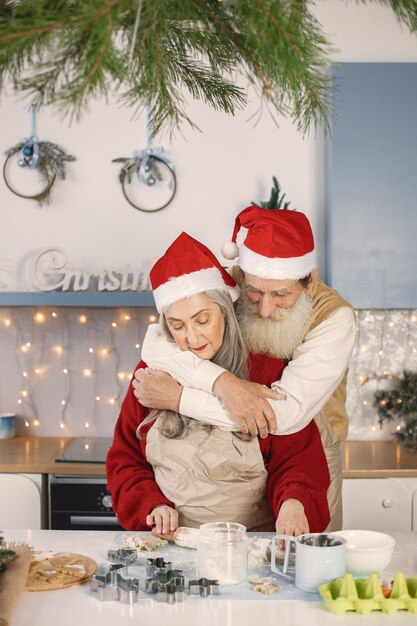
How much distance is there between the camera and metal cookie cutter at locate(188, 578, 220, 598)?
1.66m

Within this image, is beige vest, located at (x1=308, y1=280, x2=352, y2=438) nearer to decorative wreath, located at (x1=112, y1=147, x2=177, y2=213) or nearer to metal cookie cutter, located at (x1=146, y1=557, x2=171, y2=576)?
metal cookie cutter, located at (x1=146, y1=557, x2=171, y2=576)

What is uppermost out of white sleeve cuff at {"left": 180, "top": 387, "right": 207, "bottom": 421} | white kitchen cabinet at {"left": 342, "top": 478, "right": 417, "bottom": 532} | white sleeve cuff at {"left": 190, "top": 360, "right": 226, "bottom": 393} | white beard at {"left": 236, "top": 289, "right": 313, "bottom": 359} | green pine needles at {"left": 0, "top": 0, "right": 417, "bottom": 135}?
green pine needles at {"left": 0, "top": 0, "right": 417, "bottom": 135}

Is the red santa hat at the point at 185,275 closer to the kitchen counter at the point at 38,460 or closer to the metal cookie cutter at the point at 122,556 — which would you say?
the metal cookie cutter at the point at 122,556

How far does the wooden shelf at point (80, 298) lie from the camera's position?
11.6ft

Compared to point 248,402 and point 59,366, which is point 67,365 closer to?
point 59,366

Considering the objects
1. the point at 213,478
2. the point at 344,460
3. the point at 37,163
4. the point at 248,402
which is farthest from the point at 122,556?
the point at 37,163

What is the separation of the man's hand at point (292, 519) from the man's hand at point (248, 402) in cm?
19

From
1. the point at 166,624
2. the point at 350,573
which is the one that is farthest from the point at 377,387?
the point at 166,624

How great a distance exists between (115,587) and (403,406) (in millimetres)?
2297

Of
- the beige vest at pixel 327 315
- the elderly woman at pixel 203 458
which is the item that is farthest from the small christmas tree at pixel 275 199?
the elderly woman at pixel 203 458

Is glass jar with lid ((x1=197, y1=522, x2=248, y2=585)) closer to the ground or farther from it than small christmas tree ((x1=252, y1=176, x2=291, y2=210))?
closer to the ground

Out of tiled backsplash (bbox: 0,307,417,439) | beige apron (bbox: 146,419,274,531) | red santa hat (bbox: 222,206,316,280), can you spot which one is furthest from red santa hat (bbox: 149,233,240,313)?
tiled backsplash (bbox: 0,307,417,439)

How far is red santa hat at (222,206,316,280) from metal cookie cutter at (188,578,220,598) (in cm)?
96

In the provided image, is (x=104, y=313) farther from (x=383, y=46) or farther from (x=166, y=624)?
(x=166, y=624)
